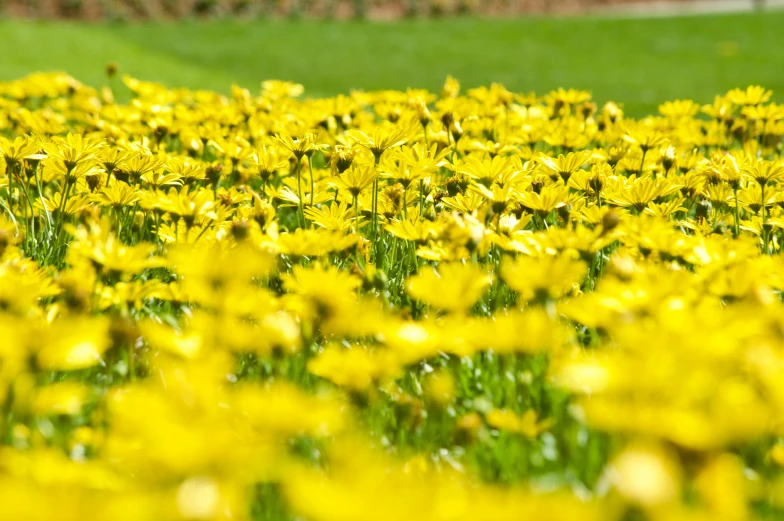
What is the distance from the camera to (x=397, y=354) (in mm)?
1361

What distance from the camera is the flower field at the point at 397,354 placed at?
2.80ft

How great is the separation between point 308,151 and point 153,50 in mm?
11175

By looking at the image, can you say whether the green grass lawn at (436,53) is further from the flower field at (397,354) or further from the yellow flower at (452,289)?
the yellow flower at (452,289)

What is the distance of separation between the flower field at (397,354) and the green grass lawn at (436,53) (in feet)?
19.6

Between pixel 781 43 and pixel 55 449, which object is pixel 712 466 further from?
pixel 781 43

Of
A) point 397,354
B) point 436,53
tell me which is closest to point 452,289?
point 397,354

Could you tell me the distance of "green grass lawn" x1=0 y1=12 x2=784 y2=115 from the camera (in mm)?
9984

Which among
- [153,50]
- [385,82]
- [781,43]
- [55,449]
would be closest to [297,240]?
[55,449]

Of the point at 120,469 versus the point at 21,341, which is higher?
the point at 21,341

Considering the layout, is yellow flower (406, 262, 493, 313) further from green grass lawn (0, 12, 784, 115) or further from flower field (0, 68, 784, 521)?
green grass lawn (0, 12, 784, 115)

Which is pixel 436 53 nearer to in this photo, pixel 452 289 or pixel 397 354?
pixel 452 289

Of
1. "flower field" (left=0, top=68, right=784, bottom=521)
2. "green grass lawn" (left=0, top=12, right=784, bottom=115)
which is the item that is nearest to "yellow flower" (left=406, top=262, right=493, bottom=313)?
"flower field" (left=0, top=68, right=784, bottom=521)

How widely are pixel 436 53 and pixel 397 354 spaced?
41.0ft

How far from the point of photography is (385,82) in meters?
10.7
